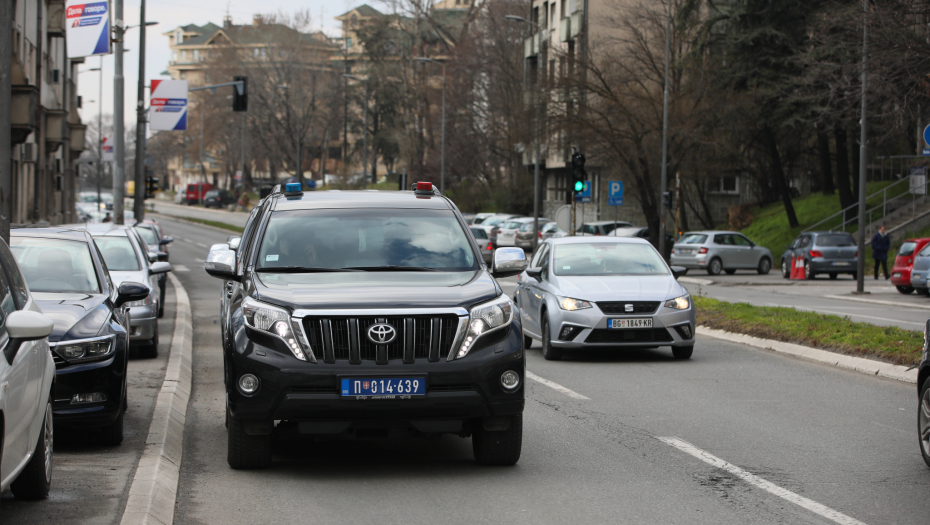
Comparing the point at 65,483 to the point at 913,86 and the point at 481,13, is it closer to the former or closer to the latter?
the point at 913,86

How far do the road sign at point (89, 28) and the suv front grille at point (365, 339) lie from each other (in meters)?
20.1

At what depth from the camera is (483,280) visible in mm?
7539

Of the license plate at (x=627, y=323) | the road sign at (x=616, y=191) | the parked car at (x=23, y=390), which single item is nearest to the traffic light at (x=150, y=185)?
the road sign at (x=616, y=191)

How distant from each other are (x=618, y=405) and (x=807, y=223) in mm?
40793

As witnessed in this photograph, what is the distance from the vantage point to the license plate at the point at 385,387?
6742mm

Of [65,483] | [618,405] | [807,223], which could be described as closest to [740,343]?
[618,405]

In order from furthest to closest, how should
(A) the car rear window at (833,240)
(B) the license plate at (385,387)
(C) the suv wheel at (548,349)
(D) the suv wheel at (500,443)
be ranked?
(A) the car rear window at (833,240) → (C) the suv wheel at (548,349) → (D) the suv wheel at (500,443) → (B) the license plate at (385,387)

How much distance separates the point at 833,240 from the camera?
38.2 metres

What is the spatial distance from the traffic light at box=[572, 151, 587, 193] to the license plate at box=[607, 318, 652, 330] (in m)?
15.0

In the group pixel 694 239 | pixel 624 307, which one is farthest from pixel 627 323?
pixel 694 239

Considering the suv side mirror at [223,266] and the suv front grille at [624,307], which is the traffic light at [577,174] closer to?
the suv front grille at [624,307]

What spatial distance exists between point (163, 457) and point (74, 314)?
138 centimetres

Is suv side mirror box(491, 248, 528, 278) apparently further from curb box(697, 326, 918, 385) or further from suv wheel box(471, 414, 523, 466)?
curb box(697, 326, 918, 385)

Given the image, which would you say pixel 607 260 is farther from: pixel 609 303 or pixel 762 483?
pixel 762 483
